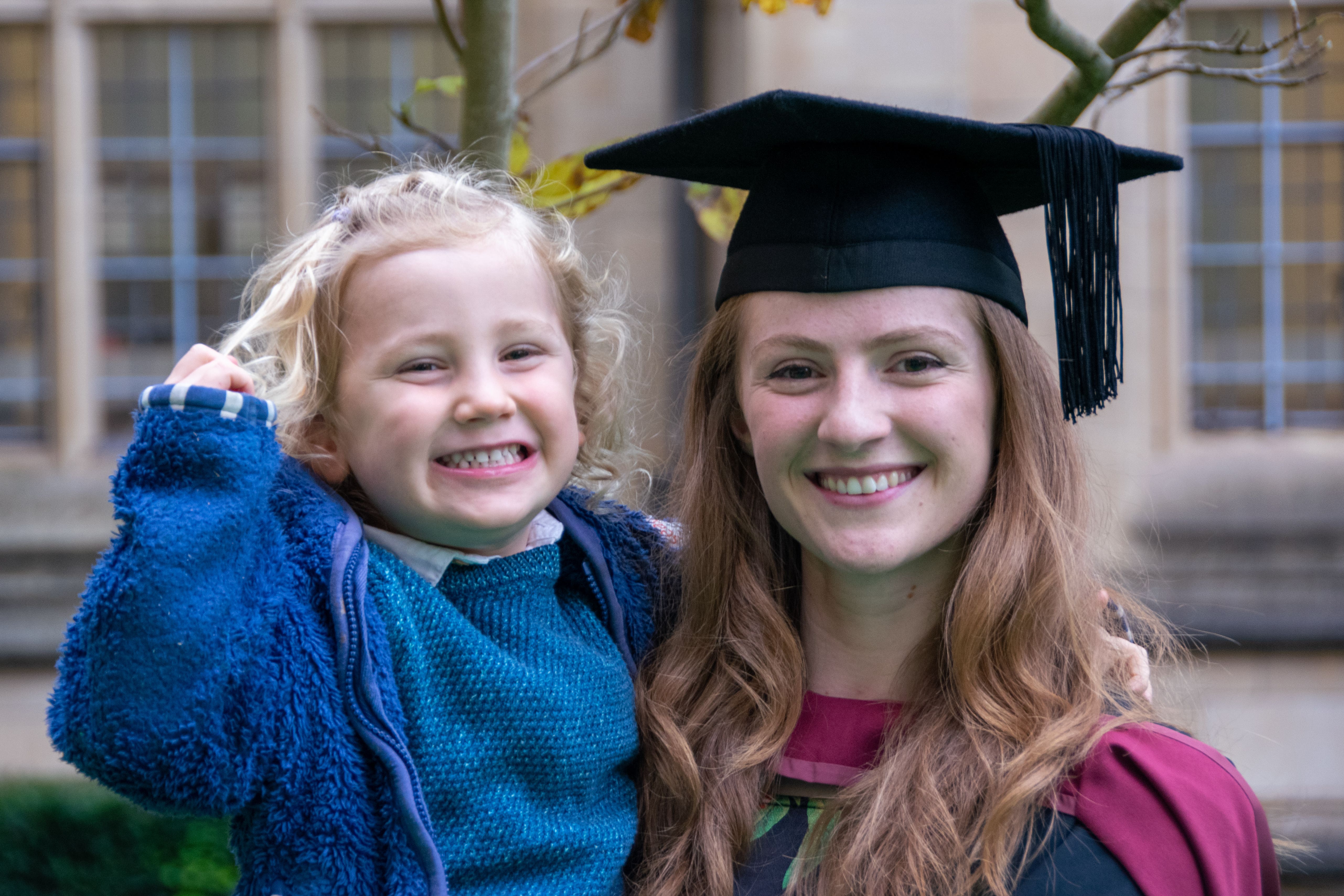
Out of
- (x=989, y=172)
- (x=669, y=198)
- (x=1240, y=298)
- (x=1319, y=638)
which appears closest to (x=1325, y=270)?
(x=1240, y=298)

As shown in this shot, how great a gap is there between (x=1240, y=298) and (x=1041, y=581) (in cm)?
532

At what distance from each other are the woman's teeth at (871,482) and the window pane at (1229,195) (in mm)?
5373

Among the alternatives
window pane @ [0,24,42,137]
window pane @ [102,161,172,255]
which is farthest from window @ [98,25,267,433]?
window pane @ [0,24,42,137]

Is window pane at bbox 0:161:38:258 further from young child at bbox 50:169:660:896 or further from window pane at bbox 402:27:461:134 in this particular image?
→ young child at bbox 50:169:660:896

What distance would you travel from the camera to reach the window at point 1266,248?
244 inches

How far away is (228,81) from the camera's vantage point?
632 cm

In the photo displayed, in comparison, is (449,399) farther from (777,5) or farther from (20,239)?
(20,239)

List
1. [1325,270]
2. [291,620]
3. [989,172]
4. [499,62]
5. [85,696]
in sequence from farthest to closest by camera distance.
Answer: [1325,270] → [499,62] → [989,172] → [291,620] → [85,696]

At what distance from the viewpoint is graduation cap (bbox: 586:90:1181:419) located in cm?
164

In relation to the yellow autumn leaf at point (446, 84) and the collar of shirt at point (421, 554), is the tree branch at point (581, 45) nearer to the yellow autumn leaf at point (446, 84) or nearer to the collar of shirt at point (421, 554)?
the yellow autumn leaf at point (446, 84)

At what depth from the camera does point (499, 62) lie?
215cm

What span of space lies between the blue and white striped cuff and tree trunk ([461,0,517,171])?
2.73 feet

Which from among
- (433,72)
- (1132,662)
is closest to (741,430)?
(1132,662)

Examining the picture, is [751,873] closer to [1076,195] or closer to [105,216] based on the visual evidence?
[1076,195]
